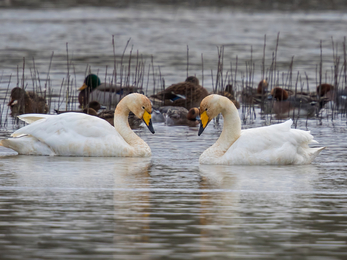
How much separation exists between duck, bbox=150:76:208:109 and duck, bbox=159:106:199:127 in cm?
202

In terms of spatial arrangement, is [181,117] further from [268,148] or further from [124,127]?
[268,148]

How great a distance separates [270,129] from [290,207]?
109 inches

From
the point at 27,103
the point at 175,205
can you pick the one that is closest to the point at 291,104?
the point at 27,103

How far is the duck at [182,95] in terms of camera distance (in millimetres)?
16922

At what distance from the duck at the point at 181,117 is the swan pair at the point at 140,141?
3931mm

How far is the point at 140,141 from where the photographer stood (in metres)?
10.3

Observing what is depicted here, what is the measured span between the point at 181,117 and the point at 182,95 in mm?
2538

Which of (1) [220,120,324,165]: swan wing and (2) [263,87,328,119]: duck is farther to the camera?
(2) [263,87,328,119]: duck

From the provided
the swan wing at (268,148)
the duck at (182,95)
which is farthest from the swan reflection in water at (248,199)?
the duck at (182,95)

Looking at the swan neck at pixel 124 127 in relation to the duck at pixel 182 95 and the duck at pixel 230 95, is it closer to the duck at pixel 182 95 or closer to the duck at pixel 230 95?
the duck at pixel 230 95

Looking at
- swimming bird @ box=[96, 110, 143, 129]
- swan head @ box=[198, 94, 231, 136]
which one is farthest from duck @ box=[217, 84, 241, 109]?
swan head @ box=[198, 94, 231, 136]

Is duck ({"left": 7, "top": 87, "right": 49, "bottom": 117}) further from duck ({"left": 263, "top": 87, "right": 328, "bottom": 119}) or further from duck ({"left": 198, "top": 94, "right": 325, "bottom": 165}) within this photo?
duck ({"left": 198, "top": 94, "right": 325, "bottom": 165})

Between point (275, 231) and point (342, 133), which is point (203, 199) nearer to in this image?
point (275, 231)

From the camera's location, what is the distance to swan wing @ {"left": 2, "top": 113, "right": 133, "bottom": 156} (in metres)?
9.97
